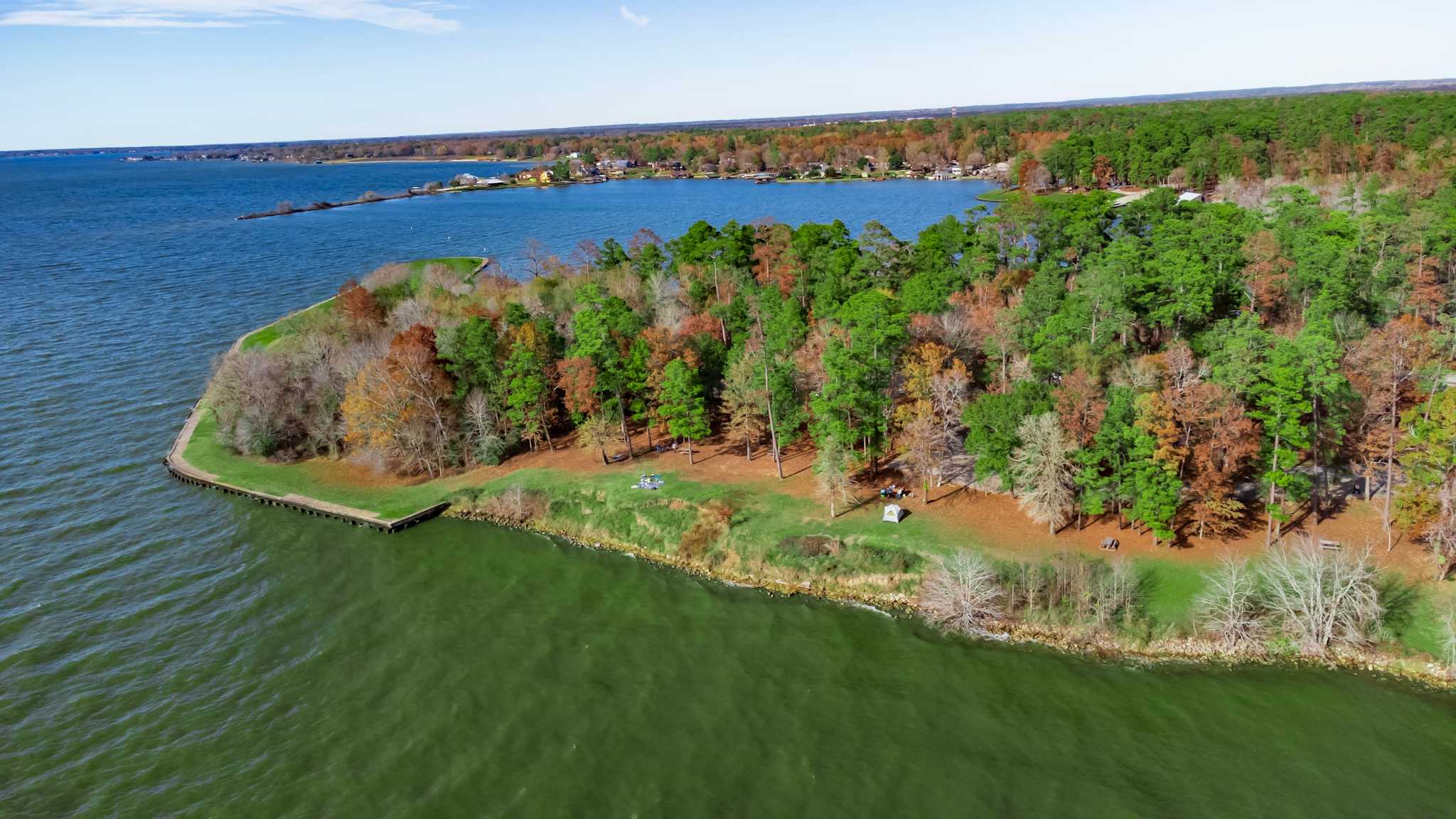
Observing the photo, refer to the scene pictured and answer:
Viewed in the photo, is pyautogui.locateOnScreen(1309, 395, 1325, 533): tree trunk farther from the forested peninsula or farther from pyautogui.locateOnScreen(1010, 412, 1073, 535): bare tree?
pyautogui.locateOnScreen(1010, 412, 1073, 535): bare tree

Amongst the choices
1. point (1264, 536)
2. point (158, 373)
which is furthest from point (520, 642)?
point (158, 373)

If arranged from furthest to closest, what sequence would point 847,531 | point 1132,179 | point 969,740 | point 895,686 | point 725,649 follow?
point 1132,179, point 847,531, point 725,649, point 895,686, point 969,740

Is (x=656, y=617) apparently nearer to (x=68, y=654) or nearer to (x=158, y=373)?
(x=68, y=654)

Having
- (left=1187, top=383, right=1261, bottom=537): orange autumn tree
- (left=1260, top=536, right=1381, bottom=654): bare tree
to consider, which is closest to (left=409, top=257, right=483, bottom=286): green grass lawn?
(left=1187, top=383, right=1261, bottom=537): orange autumn tree

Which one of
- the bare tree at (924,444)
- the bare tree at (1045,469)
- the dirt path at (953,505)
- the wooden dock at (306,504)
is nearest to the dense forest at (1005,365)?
the bare tree at (1045,469)

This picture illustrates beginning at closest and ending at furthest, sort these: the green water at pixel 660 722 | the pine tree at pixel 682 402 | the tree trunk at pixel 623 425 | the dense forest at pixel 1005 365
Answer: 1. the green water at pixel 660 722
2. the dense forest at pixel 1005 365
3. the pine tree at pixel 682 402
4. the tree trunk at pixel 623 425

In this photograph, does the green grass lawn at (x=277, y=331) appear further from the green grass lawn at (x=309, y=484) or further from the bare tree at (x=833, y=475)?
the bare tree at (x=833, y=475)
